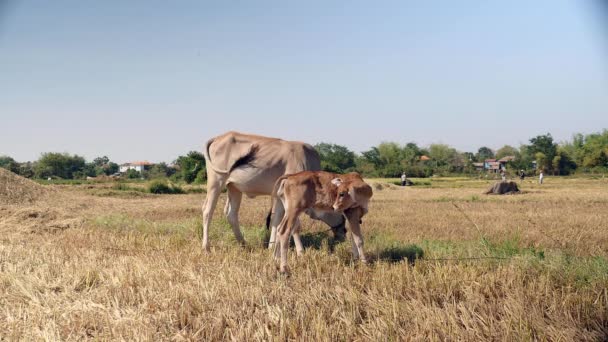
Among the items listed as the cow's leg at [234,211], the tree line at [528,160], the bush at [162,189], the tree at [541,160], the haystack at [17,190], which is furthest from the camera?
the tree at [541,160]

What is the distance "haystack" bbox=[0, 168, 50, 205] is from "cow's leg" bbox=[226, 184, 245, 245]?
356 inches

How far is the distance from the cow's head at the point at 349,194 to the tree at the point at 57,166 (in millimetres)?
82857

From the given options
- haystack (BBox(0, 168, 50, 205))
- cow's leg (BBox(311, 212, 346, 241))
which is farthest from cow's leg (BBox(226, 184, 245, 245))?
haystack (BBox(0, 168, 50, 205))

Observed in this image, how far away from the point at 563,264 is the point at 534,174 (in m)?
77.7

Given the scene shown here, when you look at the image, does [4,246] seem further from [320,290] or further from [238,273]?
[320,290]

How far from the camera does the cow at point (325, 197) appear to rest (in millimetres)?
6234

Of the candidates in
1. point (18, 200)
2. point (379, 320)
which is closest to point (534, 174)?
point (18, 200)

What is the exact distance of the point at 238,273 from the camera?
225 inches

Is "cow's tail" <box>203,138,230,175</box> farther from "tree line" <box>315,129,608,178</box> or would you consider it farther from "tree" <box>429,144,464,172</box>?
"tree" <box>429,144,464,172</box>

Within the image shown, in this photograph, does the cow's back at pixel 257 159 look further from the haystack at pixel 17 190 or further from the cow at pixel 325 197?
the haystack at pixel 17 190

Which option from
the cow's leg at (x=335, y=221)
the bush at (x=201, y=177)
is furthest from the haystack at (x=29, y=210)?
the bush at (x=201, y=177)

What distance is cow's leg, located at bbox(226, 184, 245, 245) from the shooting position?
8.81m

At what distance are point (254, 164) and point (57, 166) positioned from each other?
8393 centimetres

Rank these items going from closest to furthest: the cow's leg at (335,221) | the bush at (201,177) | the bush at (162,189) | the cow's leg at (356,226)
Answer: the cow's leg at (356,226)
the cow's leg at (335,221)
the bush at (162,189)
the bush at (201,177)
